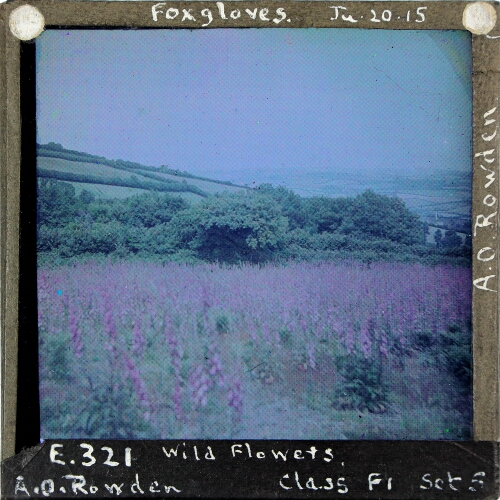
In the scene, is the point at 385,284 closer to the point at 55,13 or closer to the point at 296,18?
the point at 296,18

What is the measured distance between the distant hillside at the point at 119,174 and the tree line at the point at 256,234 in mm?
31

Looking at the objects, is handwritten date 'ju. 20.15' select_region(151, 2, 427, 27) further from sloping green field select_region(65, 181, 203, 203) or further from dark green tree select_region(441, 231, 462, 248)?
dark green tree select_region(441, 231, 462, 248)

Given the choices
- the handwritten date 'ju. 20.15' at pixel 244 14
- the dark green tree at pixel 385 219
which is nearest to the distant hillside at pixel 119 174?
the dark green tree at pixel 385 219

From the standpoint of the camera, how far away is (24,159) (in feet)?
6.66

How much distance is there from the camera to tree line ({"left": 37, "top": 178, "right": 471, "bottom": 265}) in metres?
2.05

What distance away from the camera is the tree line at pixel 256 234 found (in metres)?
2.05

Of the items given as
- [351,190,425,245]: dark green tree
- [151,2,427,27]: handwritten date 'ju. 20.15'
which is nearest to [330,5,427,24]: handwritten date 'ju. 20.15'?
[151,2,427,27]: handwritten date 'ju. 20.15'

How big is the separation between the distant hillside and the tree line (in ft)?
0.10

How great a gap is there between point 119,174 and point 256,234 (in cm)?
57

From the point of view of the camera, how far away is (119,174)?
2.04m

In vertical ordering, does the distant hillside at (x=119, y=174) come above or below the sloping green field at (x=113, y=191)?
above

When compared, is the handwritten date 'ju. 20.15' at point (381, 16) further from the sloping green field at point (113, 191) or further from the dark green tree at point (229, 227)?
the sloping green field at point (113, 191)

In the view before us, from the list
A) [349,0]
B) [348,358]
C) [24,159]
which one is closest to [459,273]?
[348,358]

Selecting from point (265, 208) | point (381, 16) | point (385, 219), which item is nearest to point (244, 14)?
point (381, 16)
